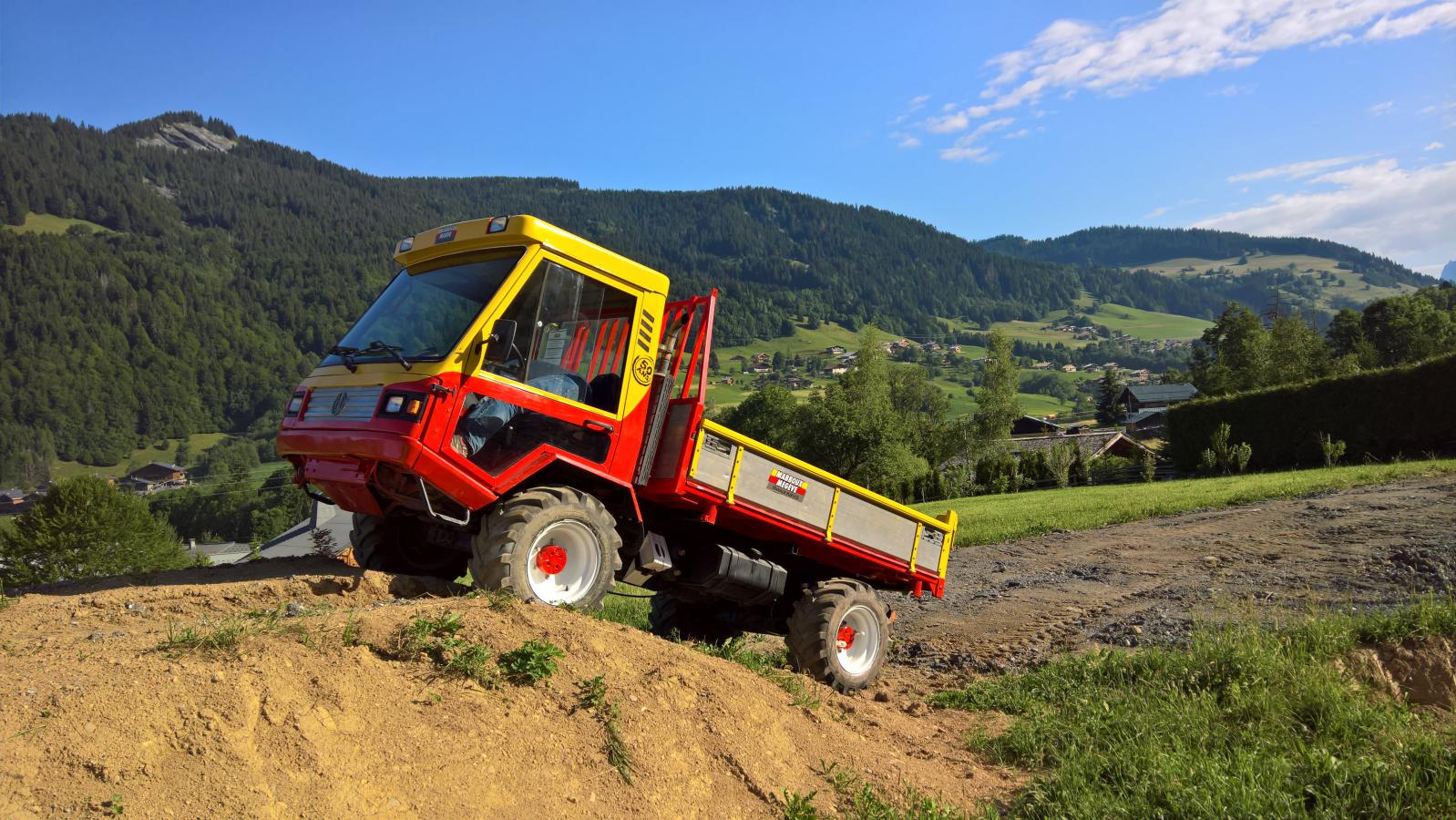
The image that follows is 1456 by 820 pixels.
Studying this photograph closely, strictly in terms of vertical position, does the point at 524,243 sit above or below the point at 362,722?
above

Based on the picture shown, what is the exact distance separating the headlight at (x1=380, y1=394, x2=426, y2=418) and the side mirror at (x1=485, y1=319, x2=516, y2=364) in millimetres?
581

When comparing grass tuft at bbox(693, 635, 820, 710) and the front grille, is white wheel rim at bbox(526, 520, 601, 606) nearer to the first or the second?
grass tuft at bbox(693, 635, 820, 710)

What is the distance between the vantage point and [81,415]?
5089 inches

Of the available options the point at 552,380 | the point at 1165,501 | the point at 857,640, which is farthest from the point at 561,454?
the point at 1165,501

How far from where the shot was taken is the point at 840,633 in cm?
852

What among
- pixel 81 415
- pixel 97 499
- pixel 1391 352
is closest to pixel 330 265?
pixel 81 415

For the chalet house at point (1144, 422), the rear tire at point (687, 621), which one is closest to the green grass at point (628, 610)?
the rear tire at point (687, 621)

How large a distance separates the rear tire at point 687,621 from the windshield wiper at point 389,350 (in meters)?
3.96

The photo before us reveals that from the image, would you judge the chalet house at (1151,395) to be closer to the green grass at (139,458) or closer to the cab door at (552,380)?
the green grass at (139,458)

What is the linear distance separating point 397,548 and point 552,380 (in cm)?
231

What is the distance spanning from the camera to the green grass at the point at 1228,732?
466cm

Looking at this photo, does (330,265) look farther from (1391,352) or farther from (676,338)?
(676,338)

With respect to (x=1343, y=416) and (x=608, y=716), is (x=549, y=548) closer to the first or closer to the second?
(x=608, y=716)

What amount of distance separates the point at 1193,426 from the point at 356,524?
129ft
